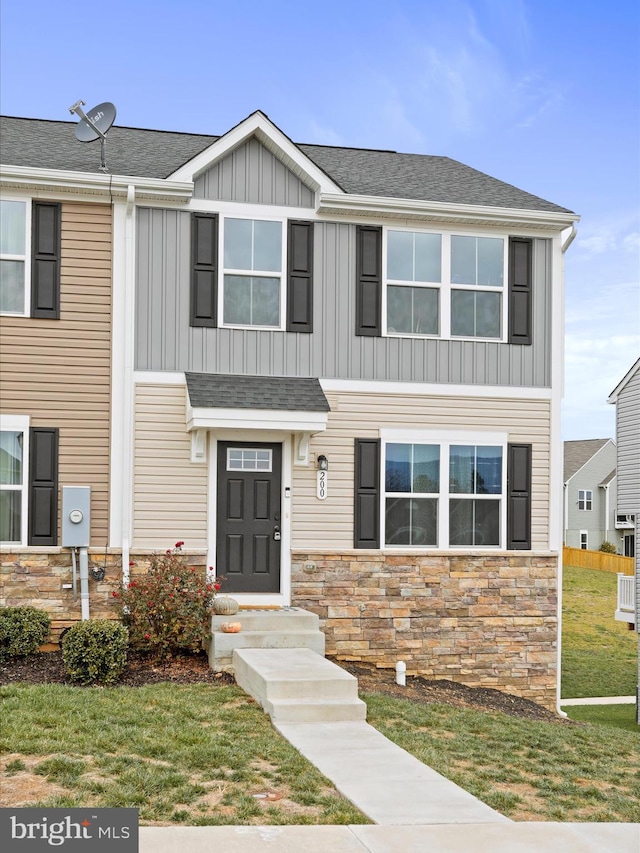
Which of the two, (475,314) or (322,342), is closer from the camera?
(322,342)

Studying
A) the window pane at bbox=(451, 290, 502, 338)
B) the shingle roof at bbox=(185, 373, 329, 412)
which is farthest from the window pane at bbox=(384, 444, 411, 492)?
the window pane at bbox=(451, 290, 502, 338)

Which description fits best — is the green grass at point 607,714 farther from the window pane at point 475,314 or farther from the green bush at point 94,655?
the green bush at point 94,655

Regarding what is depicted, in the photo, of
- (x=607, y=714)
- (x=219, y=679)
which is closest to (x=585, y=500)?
(x=607, y=714)

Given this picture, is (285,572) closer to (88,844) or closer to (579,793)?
(579,793)

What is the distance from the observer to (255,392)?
11.9 metres

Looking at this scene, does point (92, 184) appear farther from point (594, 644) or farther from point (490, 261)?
point (594, 644)

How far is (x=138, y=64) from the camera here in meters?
15.5

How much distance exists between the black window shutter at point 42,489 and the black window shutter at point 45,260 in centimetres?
152

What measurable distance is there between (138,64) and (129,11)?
0.88 m

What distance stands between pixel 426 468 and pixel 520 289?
9.37 ft

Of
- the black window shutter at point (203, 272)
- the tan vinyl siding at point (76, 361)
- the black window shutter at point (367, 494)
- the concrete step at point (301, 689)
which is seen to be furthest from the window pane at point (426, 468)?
the tan vinyl siding at point (76, 361)

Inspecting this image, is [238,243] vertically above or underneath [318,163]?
underneath

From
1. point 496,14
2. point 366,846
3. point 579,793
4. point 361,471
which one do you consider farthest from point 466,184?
point 366,846

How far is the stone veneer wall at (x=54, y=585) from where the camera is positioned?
37.5ft
